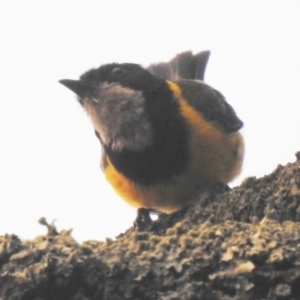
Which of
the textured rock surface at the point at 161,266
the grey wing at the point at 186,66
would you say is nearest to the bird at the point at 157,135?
the grey wing at the point at 186,66

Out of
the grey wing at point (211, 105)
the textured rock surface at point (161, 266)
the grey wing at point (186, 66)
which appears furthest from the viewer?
the grey wing at point (186, 66)

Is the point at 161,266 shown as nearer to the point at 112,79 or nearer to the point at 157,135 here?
the point at 157,135

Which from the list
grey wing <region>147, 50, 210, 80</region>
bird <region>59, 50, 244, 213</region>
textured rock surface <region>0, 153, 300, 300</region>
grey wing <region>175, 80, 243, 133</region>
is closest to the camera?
textured rock surface <region>0, 153, 300, 300</region>

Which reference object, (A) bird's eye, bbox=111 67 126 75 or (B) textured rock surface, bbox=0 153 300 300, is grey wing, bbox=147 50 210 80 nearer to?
(A) bird's eye, bbox=111 67 126 75

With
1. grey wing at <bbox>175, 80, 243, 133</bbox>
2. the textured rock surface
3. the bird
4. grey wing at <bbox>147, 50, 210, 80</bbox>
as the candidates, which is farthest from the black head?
the textured rock surface

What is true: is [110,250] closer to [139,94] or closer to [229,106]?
[139,94]

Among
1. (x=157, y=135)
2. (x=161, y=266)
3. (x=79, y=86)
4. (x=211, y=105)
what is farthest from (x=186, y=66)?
(x=161, y=266)

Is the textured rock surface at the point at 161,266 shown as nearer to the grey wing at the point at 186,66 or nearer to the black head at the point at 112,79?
the black head at the point at 112,79
